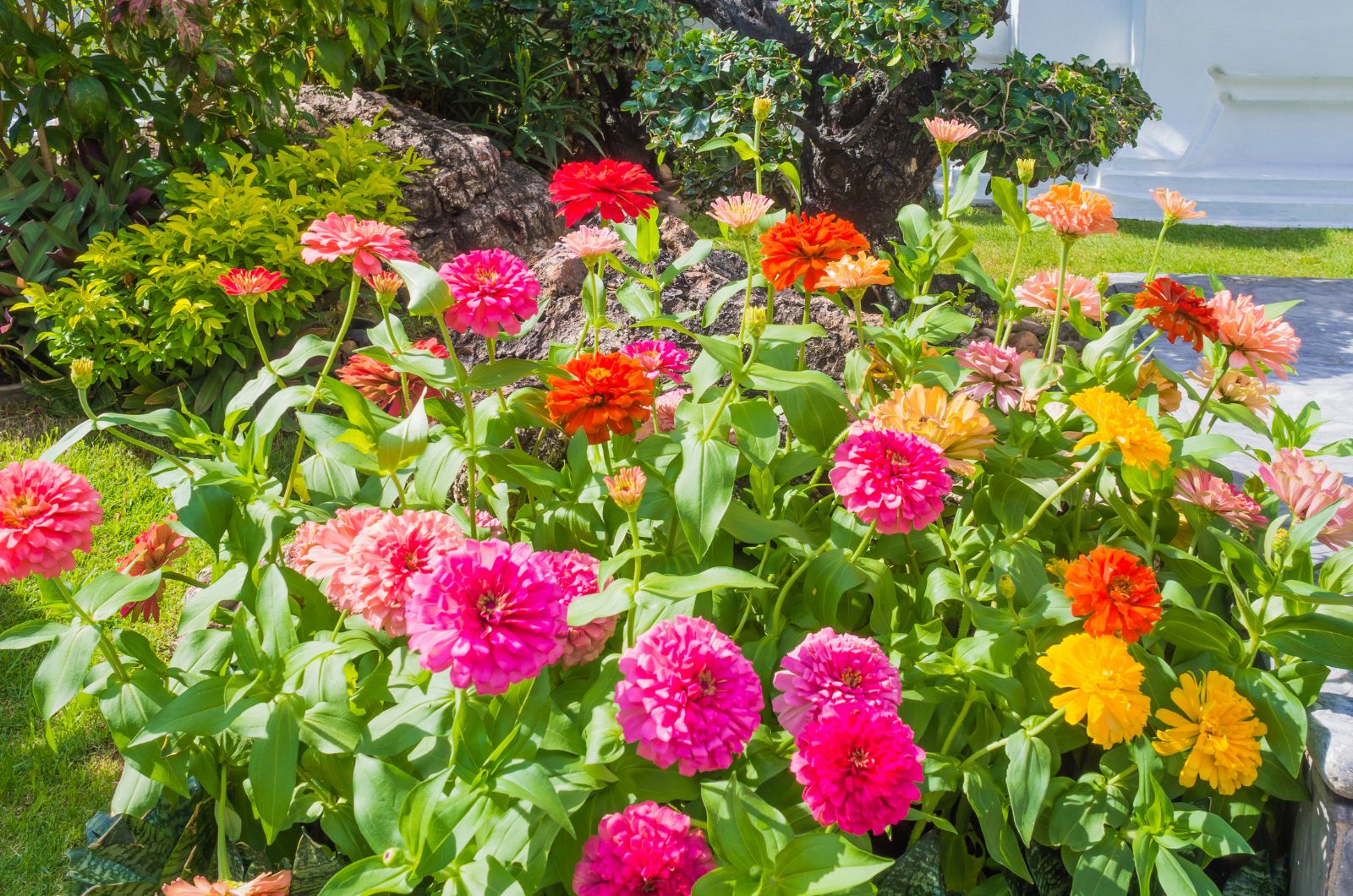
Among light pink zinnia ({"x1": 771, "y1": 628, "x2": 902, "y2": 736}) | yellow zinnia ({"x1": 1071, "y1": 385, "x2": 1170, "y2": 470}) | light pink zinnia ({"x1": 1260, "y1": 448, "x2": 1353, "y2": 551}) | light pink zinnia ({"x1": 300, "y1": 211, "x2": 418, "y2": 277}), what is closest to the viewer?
light pink zinnia ({"x1": 771, "y1": 628, "x2": 902, "y2": 736})

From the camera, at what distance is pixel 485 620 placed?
3.34ft

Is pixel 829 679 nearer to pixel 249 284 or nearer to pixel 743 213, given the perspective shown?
pixel 743 213

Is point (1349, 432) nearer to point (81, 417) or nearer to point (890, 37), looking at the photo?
point (890, 37)

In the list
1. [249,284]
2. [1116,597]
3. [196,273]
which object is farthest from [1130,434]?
[196,273]

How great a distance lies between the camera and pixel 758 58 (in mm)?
3484

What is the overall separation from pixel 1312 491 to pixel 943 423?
59cm

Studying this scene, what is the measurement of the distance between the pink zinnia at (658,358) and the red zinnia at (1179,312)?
698 mm

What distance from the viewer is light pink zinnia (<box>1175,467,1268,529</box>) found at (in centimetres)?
155

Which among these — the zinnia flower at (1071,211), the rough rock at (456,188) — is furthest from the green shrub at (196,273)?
the zinnia flower at (1071,211)

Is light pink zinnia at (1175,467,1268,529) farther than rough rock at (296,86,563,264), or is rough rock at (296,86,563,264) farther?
rough rock at (296,86,563,264)

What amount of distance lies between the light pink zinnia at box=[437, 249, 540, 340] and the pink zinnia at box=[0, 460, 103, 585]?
1.61ft

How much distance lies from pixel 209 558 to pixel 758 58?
89.3 inches

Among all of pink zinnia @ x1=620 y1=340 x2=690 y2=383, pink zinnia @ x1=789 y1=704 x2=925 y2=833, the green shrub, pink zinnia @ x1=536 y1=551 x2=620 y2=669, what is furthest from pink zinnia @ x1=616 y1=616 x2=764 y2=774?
the green shrub

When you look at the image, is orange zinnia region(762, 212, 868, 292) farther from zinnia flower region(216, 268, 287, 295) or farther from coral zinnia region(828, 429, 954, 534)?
zinnia flower region(216, 268, 287, 295)
